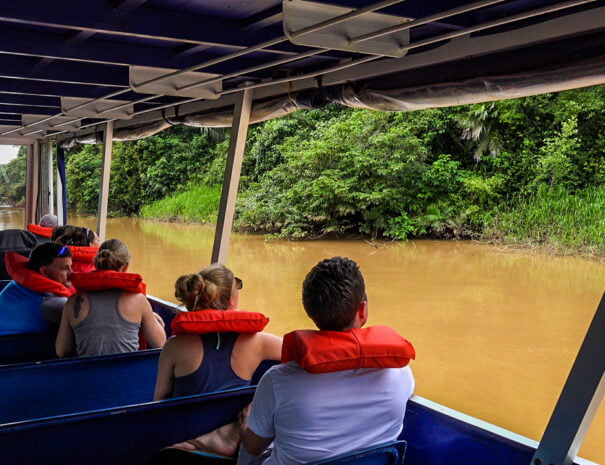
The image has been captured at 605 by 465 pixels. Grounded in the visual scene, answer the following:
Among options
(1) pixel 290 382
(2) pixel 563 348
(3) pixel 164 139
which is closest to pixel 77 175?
(3) pixel 164 139

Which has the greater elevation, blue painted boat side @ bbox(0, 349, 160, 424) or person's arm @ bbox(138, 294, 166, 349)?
person's arm @ bbox(138, 294, 166, 349)

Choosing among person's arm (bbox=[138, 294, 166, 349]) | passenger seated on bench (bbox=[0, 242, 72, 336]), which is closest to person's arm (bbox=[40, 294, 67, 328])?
passenger seated on bench (bbox=[0, 242, 72, 336])

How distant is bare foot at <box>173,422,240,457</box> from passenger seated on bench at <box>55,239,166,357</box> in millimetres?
963

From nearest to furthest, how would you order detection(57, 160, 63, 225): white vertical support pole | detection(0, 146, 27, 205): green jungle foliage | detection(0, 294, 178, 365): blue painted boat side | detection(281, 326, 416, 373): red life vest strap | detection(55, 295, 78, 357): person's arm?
detection(281, 326, 416, 373): red life vest strap, detection(55, 295, 78, 357): person's arm, detection(0, 294, 178, 365): blue painted boat side, detection(57, 160, 63, 225): white vertical support pole, detection(0, 146, 27, 205): green jungle foliage

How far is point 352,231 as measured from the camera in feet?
54.6

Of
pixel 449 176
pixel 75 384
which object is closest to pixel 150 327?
pixel 75 384

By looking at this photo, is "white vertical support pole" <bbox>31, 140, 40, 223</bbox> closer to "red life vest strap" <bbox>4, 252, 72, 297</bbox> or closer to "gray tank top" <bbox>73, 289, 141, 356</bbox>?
"red life vest strap" <bbox>4, 252, 72, 297</bbox>

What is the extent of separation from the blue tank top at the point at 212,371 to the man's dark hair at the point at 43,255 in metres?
1.34

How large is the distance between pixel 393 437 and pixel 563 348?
343 inches

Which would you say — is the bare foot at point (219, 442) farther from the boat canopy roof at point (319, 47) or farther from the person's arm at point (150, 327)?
the boat canopy roof at point (319, 47)

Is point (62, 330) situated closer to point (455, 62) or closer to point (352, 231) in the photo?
point (455, 62)

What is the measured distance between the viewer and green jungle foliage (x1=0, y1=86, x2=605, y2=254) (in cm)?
1360

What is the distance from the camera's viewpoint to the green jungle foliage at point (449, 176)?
13.6m

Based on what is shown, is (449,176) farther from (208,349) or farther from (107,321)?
(208,349)
